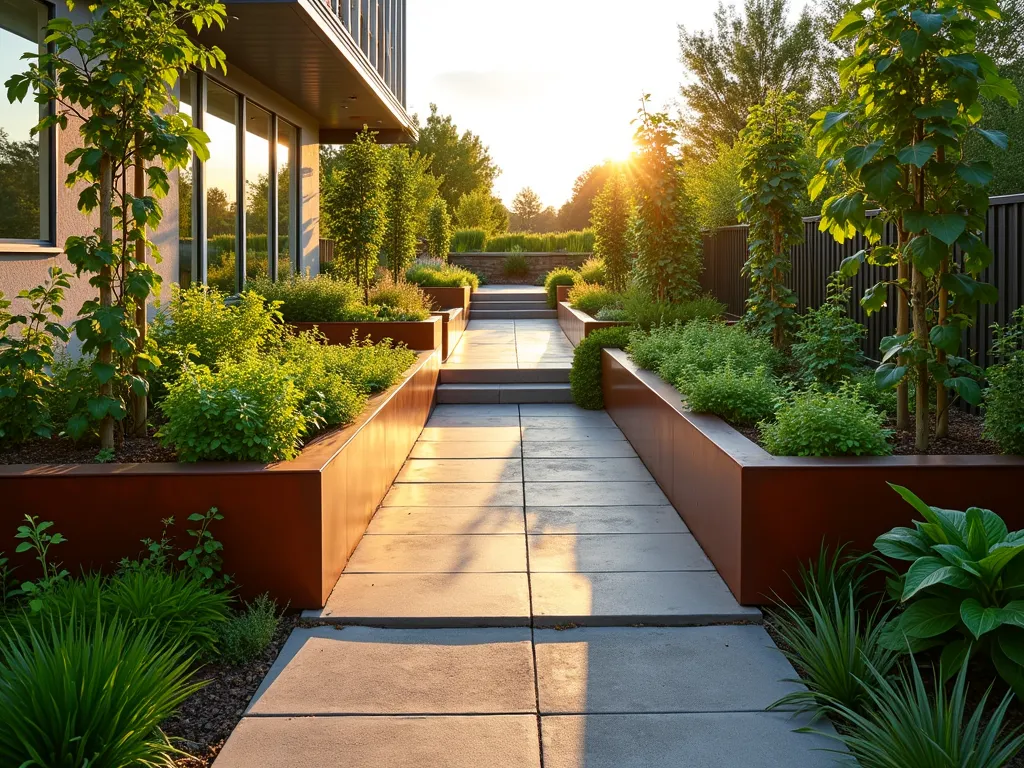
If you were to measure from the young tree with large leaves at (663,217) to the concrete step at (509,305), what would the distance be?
8.92m

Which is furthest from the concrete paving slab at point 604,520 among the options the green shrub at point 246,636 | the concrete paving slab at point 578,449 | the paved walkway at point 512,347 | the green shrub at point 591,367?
the paved walkway at point 512,347

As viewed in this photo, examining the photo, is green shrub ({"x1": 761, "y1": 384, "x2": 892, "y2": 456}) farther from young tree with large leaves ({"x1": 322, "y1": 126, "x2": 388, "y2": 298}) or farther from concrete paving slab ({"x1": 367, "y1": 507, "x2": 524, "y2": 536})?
young tree with large leaves ({"x1": 322, "y1": 126, "x2": 388, "y2": 298})

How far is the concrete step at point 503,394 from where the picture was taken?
447 inches

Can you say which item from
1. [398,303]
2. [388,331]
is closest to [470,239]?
[398,303]

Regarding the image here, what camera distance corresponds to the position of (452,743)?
325 cm

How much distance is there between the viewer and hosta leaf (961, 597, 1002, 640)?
10.6 ft

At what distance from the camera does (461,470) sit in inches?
298

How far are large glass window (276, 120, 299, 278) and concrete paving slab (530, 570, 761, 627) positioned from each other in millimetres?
10233

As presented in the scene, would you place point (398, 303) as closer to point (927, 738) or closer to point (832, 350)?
point (832, 350)

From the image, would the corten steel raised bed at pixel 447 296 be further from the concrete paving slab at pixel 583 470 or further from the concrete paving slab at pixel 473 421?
the concrete paving slab at pixel 583 470

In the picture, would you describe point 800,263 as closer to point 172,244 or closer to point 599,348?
point 599,348

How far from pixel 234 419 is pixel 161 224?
5598mm

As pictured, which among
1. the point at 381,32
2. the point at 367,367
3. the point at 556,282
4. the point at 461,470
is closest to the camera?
the point at 461,470

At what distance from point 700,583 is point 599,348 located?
632 cm
